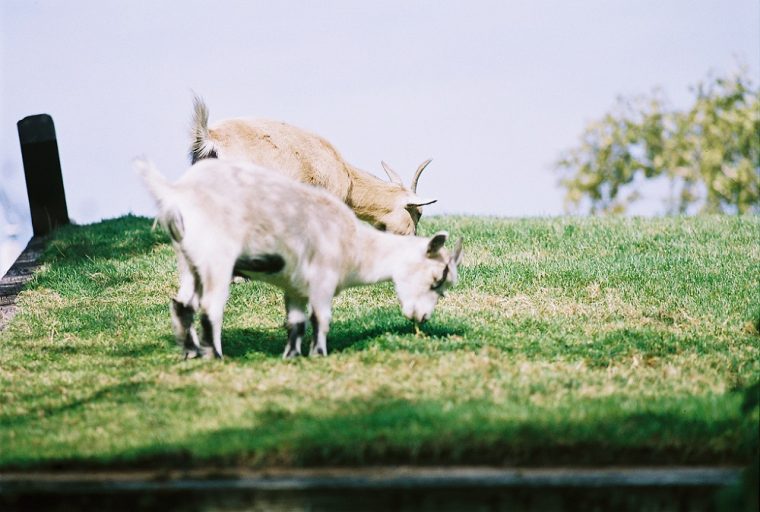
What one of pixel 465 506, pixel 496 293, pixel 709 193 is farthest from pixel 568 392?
pixel 709 193

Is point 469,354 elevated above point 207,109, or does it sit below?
below

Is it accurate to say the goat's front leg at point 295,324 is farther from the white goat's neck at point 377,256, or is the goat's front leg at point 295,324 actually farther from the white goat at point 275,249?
the white goat's neck at point 377,256

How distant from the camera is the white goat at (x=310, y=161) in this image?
1262 cm

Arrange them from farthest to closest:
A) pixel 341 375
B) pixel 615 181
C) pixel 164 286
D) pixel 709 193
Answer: pixel 615 181 < pixel 709 193 < pixel 164 286 < pixel 341 375

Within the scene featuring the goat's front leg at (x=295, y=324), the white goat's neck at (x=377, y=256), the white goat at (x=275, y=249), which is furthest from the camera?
the white goat's neck at (x=377, y=256)

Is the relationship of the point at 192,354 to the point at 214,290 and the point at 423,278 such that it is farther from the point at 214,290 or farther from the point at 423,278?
the point at 423,278

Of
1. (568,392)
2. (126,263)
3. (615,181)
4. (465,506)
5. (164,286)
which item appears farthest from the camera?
(615,181)

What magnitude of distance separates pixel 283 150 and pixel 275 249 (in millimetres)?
5077

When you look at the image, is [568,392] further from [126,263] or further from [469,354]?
[126,263]

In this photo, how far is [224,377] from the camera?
26.9 ft

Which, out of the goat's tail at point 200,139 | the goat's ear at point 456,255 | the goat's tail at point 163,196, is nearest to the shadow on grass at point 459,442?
the goat's tail at point 163,196

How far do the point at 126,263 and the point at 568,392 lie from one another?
8.79m

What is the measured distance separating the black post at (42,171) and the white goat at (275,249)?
9.18 meters

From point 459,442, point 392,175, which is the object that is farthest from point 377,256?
point 392,175
